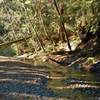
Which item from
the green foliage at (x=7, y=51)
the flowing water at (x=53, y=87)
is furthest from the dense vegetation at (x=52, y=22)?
the flowing water at (x=53, y=87)

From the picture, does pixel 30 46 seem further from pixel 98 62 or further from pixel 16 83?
pixel 16 83

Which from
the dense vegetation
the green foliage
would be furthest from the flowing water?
the green foliage

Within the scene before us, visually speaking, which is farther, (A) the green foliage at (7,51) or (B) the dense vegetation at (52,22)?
(A) the green foliage at (7,51)

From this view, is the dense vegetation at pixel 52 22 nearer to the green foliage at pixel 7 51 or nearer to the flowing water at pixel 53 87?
the green foliage at pixel 7 51

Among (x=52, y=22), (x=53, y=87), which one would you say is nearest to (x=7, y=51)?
(x=52, y=22)

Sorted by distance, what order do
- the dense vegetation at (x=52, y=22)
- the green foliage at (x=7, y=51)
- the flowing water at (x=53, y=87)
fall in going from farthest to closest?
the green foliage at (x=7, y=51)
the dense vegetation at (x=52, y=22)
the flowing water at (x=53, y=87)

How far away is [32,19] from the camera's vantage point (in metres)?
48.3

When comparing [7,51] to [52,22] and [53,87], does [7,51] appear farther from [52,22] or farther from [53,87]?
[53,87]

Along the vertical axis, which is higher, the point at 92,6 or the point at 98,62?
the point at 92,6

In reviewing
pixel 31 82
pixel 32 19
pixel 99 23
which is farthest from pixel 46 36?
pixel 31 82

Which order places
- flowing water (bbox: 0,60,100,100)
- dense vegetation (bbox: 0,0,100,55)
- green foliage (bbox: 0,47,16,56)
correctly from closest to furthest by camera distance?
flowing water (bbox: 0,60,100,100)
dense vegetation (bbox: 0,0,100,55)
green foliage (bbox: 0,47,16,56)

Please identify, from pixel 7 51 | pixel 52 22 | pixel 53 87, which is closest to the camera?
pixel 53 87

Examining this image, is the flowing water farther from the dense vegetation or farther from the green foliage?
the green foliage

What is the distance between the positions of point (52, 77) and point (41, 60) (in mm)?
15408
